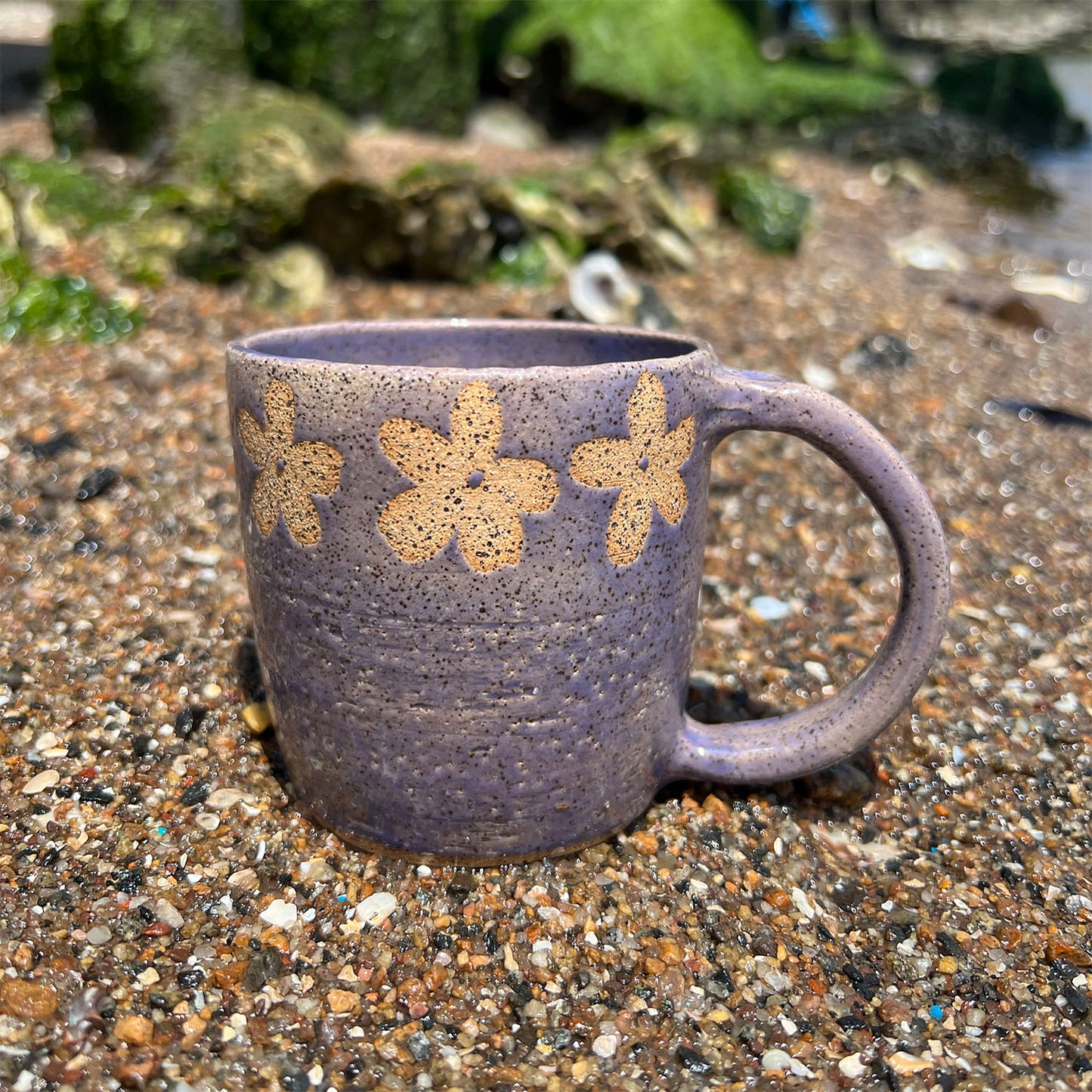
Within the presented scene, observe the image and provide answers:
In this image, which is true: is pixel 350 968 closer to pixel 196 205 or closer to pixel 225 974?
pixel 225 974

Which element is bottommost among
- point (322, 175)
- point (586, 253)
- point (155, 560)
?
point (155, 560)

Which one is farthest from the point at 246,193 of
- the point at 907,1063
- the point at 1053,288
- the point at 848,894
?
the point at 1053,288

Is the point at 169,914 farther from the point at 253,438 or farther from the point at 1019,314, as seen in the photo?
the point at 1019,314

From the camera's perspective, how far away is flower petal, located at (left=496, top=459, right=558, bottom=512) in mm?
1719

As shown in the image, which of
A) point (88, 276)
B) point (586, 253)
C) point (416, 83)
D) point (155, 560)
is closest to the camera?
point (155, 560)

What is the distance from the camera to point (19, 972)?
1811mm

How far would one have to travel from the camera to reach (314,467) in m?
1.77

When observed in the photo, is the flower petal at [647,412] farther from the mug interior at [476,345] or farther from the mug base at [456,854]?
the mug base at [456,854]

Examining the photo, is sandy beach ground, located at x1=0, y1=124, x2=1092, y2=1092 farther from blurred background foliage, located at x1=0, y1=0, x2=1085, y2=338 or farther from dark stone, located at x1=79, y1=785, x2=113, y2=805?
blurred background foliage, located at x1=0, y1=0, x2=1085, y2=338

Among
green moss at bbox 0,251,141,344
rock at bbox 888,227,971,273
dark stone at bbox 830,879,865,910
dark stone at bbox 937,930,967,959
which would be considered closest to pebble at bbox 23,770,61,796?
dark stone at bbox 830,879,865,910

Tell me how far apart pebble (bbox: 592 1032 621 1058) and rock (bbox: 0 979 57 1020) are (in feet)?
2.90

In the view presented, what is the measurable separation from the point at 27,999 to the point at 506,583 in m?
1.03

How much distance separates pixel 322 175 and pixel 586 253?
1484 mm

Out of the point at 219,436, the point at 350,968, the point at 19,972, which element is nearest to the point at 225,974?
the point at 350,968
